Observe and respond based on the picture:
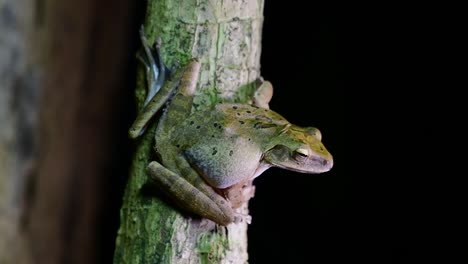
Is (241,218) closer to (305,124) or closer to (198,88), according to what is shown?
(198,88)

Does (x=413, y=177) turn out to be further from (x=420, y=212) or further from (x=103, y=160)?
(x=103, y=160)

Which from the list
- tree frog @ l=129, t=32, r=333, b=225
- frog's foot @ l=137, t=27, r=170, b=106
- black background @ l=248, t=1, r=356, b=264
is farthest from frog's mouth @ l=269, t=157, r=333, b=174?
black background @ l=248, t=1, r=356, b=264

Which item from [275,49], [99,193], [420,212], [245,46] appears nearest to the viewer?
[245,46]

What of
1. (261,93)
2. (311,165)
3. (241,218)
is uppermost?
(261,93)

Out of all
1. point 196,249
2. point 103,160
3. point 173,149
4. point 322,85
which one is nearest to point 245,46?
point 173,149

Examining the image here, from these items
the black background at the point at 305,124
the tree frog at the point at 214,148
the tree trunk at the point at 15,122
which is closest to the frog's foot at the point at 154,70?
the tree frog at the point at 214,148

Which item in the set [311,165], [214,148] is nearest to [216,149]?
[214,148]

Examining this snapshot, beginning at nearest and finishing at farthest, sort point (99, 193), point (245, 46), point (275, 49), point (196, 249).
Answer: point (196, 249) < point (245, 46) < point (275, 49) < point (99, 193)
